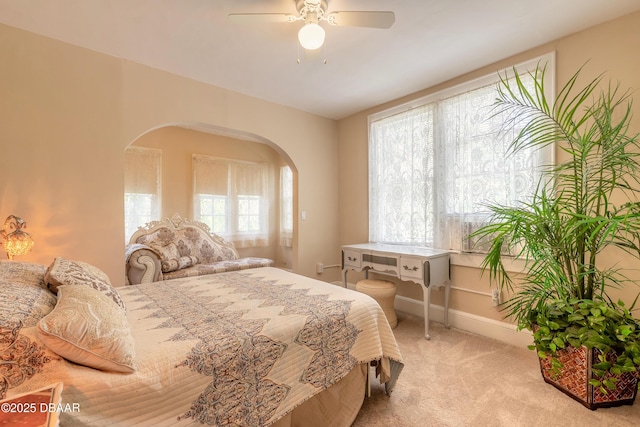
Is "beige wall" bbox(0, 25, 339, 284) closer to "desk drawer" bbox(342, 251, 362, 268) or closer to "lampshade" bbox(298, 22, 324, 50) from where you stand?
"lampshade" bbox(298, 22, 324, 50)

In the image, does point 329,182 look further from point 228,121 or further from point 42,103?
point 42,103

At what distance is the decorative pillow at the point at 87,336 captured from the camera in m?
0.89

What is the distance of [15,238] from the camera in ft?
6.74

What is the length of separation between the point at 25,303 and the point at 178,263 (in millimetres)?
2484

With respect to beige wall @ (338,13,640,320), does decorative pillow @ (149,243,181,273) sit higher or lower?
lower

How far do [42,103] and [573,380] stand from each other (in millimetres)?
4354

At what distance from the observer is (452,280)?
3.01 meters

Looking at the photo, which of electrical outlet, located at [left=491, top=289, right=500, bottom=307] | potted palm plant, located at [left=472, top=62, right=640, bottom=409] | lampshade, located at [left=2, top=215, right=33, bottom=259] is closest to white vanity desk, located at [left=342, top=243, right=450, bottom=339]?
electrical outlet, located at [left=491, top=289, right=500, bottom=307]

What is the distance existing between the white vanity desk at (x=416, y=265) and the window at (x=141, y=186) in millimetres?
3174

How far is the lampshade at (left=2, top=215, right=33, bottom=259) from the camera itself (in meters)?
2.04

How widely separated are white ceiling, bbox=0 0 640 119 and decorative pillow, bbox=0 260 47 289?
1762mm

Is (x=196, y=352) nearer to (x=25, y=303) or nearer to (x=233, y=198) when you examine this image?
(x=25, y=303)

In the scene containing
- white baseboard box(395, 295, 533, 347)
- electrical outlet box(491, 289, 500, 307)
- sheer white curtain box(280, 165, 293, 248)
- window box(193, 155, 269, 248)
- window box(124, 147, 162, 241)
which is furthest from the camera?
sheer white curtain box(280, 165, 293, 248)

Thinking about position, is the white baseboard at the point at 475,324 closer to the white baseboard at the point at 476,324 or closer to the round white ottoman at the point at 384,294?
the white baseboard at the point at 476,324
